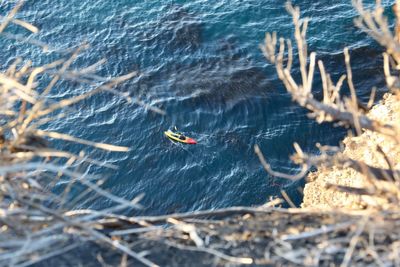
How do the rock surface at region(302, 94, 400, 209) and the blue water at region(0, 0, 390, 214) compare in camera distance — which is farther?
the blue water at region(0, 0, 390, 214)

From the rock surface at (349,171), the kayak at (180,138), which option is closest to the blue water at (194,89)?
the kayak at (180,138)

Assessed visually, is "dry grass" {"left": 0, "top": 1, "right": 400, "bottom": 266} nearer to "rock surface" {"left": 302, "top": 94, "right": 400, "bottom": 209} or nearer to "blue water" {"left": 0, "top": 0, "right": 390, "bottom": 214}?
"rock surface" {"left": 302, "top": 94, "right": 400, "bottom": 209}

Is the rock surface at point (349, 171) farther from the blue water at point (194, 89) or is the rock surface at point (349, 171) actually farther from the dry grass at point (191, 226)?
the dry grass at point (191, 226)

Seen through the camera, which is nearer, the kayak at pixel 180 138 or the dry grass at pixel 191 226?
the dry grass at pixel 191 226

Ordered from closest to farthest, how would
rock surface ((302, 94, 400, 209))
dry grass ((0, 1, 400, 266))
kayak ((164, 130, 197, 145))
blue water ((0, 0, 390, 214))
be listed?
dry grass ((0, 1, 400, 266)), rock surface ((302, 94, 400, 209)), blue water ((0, 0, 390, 214)), kayak ((164, 130, 197, 145))

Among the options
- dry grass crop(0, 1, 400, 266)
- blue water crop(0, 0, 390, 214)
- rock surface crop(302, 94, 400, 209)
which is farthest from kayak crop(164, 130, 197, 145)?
dry grass crop(0, 1, 400, 266)

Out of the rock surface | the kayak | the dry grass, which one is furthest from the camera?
the kayak

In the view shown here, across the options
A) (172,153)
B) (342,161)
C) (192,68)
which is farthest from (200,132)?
(342,161)

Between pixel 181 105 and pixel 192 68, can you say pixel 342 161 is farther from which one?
pixel 192 68
